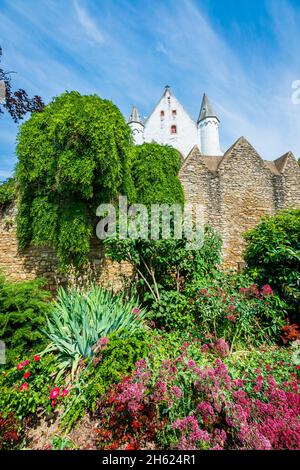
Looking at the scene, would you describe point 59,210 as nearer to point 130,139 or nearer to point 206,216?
point 130,139

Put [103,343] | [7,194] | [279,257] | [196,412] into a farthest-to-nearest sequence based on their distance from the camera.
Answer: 1. [7,194]
2. [279,257]
3. [103,343]
4. [196,412]

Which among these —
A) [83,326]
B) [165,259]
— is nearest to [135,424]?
[83,326]

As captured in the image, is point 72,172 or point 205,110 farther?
point 205,110

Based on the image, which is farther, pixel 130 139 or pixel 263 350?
pixel 130 139

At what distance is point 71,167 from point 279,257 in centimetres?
509

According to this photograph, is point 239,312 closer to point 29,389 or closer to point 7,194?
point 29,389

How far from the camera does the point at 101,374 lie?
242 centimetres

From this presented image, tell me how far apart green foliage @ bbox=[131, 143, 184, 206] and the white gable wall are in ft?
54.3

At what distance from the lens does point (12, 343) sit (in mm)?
3186

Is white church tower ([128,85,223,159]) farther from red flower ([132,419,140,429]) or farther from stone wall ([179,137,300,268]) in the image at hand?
red flower ([132,419,140,429])

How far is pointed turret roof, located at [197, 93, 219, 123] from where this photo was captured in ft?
75.2
